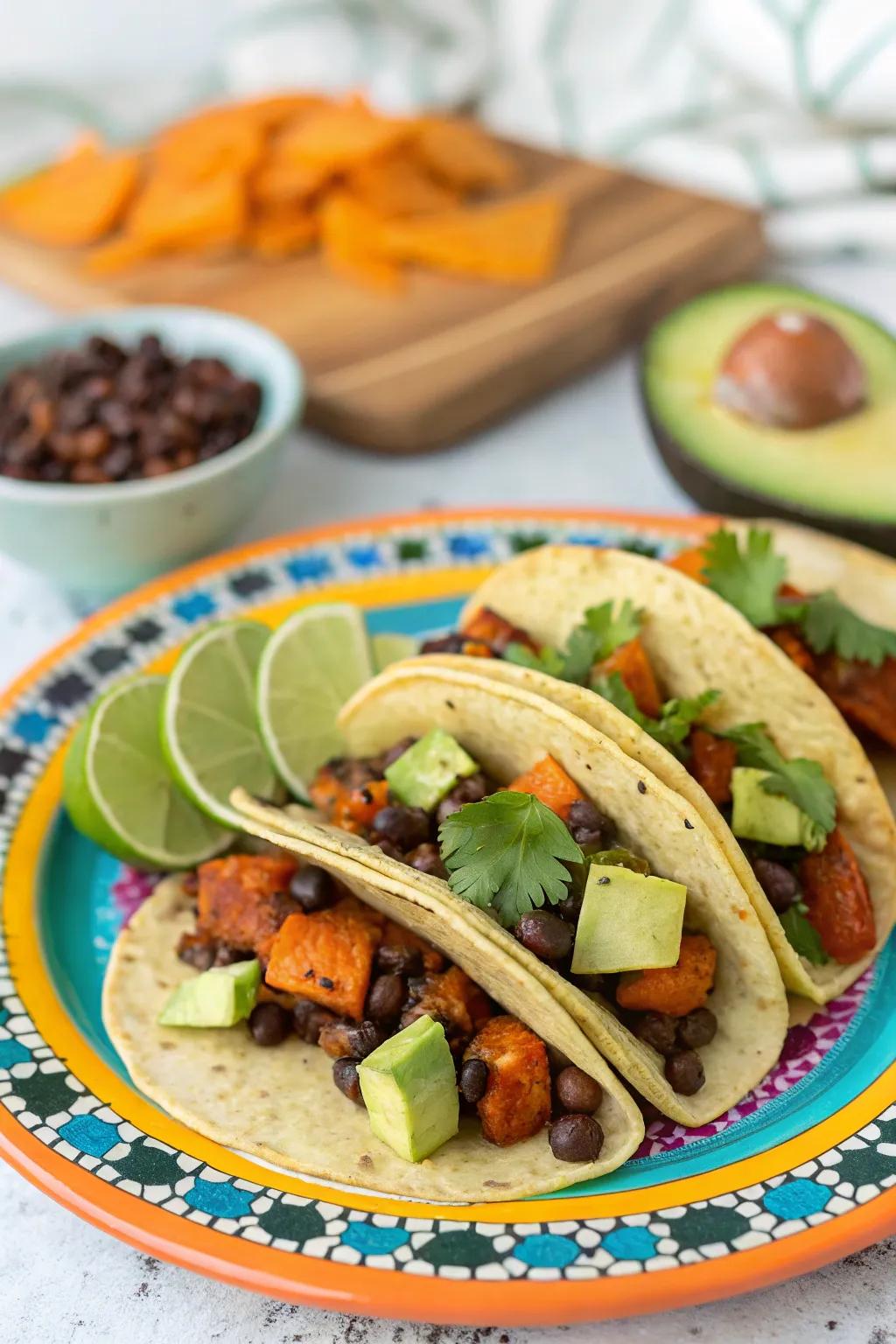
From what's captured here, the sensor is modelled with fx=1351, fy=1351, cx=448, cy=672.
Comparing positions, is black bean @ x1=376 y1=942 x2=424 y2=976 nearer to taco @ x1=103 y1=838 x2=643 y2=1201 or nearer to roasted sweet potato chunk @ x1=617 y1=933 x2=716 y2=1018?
taco @ x1=103 y1=838 x2=643 y2=1201

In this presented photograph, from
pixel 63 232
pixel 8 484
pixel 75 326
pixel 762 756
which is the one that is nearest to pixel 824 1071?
pixel 762 756

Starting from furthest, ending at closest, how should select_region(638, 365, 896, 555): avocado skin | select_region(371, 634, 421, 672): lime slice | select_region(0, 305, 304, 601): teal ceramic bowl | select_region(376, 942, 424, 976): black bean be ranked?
select_region(0, 305, 304, 601): teal ceramic bowl, select_region(638, 365, 896, 555): avocado skin, select_region(371, 634, 421, 672): lime slice, select_region(376, 942, 424, 976): black bean

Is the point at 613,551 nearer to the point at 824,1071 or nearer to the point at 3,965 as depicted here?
the point at 824,1071

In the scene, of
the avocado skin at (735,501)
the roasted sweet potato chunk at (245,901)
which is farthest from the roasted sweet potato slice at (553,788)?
the avocado skin at (735,501)

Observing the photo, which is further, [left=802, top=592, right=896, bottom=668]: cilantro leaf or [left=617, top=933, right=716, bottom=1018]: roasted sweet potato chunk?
[left=802, top=592, right=896, bottom=668]: cilantro leaf

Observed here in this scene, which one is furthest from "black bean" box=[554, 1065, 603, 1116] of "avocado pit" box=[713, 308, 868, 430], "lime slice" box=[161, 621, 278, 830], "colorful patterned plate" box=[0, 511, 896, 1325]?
"avocado pit" box=[713, 308, 868, 430]
